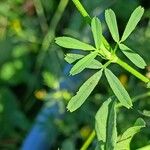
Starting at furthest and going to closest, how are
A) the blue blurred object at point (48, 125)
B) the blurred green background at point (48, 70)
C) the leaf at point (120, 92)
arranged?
the blue blurred object at point (48, 125) < the blurred green background at point (48, 70) < the leaf at point (120, 92)

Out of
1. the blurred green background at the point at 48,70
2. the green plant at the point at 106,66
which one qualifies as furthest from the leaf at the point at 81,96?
the blurred green background at the point at 48,70

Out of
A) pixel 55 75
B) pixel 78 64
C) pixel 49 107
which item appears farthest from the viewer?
pixel 55 75

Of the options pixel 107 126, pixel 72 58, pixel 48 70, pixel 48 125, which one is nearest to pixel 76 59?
pixel 72 58

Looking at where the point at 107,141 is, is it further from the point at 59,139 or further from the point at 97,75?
the point at 59,139

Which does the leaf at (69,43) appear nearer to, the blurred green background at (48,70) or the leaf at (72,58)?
the leaf at (72,58)

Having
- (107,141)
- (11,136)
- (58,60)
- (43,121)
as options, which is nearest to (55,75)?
(58,60)

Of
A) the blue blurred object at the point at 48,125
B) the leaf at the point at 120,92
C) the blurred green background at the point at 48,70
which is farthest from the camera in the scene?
the blue blurred object at the point at 48,125
